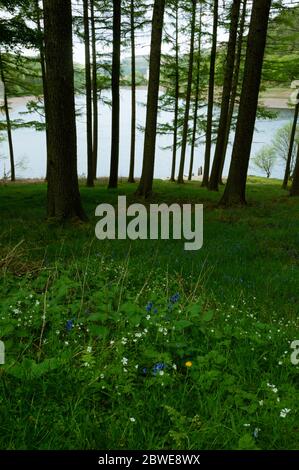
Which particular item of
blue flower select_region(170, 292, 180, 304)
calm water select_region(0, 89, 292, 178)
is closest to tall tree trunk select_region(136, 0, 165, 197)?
blue flower select_region(170, 292, 180, 304)

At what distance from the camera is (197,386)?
10.00 ft

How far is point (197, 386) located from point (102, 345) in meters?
0.93

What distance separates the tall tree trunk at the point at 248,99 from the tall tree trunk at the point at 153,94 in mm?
3847

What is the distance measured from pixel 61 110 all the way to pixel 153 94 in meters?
6.83

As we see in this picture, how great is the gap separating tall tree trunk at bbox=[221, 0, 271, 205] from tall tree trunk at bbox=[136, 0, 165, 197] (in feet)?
12.6

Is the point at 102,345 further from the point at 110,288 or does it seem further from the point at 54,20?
the point at 54,20

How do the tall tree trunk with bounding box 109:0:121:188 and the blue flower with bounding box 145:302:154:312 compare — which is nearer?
the blue flower with bounding box 145:302:154:312

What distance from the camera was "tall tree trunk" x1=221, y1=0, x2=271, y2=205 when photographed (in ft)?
39.9

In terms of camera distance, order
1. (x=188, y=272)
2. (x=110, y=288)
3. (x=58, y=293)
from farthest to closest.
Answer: (x=188, y=272)
(x=110, y=288)
(x=58, y=293)

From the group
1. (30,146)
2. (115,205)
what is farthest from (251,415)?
(30,146)

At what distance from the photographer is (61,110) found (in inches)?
373

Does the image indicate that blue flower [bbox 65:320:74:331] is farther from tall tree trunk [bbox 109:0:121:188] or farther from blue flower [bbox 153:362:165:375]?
tall tree trunk [bbox 109:0:121:188]

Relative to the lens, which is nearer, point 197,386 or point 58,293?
point 197,386

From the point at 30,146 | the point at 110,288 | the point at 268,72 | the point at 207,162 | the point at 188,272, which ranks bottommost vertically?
the point at 30,146
